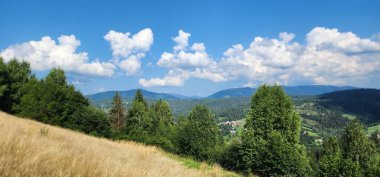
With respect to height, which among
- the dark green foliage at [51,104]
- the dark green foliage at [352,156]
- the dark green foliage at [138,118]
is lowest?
the dark green foliage at [352,156]

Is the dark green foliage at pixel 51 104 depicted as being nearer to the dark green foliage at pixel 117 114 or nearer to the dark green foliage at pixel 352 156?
the dark green foliage at pixel 117 114

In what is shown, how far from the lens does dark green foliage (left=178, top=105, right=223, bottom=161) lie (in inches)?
2562

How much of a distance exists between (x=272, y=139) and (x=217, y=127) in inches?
1105

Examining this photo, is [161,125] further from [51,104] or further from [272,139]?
[272,139]

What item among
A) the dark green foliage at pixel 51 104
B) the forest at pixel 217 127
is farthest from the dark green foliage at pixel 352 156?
the dark green foliage at pixel 51 104

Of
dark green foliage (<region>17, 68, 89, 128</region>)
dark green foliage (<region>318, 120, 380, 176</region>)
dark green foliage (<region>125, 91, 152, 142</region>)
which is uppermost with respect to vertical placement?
dark green foliage (<region>17, 68, 89, 128</region>)

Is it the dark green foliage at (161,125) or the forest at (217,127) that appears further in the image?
the dark green foliage at (161,125)

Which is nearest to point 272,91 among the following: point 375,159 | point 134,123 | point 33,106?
point 375,159

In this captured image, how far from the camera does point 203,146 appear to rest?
6538cm

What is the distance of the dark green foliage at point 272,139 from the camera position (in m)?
39.9

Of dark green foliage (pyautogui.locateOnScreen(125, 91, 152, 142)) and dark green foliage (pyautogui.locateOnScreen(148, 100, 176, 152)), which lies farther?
dark green foliage (pyautogui.locateOnScreen(125, 91, 152, 142))

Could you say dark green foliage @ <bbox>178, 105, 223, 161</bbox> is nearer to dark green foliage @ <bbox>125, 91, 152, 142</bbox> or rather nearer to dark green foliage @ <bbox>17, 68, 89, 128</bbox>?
dark green foliage @ <bbox>17, 68, 89, 128</bbox>

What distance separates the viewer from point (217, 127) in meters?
68.7

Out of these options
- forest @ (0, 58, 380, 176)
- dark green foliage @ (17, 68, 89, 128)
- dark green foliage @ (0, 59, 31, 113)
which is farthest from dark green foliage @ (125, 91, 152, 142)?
dark green foliage @ (17, 68, 89, 128)
